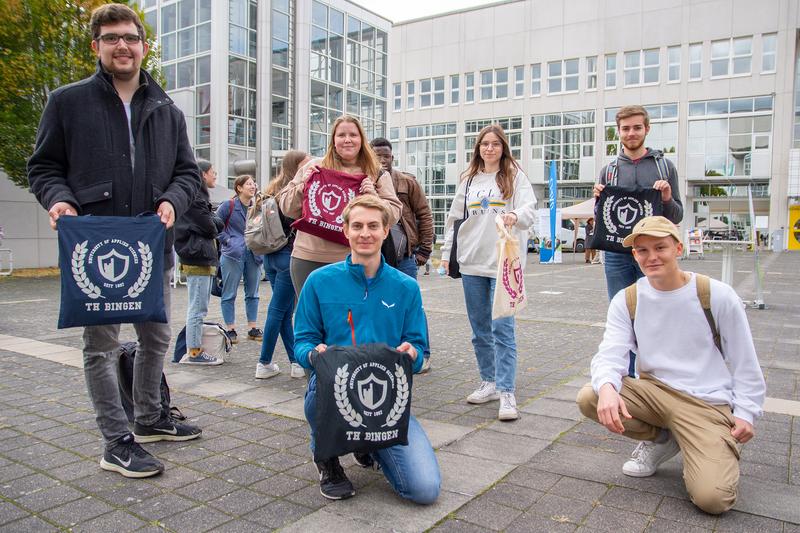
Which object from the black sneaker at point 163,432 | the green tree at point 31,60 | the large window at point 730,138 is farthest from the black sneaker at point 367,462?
the large window at point 730,138

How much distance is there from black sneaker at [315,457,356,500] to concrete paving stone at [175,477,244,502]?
461 mm

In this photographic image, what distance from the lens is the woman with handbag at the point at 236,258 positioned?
7430 mm

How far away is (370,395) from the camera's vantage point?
294 centimetres

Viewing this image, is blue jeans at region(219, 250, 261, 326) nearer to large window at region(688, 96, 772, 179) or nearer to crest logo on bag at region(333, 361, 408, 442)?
crest logo on bag at region(333, 361, 408, 442)

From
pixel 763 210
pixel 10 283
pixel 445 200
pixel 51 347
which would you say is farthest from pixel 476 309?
pixel 445 200

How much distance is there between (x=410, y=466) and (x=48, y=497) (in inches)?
68.1

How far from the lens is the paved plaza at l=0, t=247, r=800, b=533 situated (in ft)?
9.30

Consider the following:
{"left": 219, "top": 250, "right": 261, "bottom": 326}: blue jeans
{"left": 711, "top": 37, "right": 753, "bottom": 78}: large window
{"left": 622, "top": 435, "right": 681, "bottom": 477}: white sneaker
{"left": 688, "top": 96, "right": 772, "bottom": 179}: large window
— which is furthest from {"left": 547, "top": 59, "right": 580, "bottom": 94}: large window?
{"left": 622, "top": 435, "right": 681, "bottom": 477}: white sneaker

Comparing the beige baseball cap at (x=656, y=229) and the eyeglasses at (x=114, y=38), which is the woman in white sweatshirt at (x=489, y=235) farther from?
the eyeglasses at (x=114, y=38)

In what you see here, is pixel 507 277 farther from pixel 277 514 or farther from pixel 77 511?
pixel 77 511

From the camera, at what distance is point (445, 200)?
1951 inches

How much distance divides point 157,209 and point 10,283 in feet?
46.6

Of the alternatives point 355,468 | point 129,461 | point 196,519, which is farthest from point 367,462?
point 129,461

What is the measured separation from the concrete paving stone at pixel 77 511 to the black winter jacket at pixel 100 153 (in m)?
1.29
